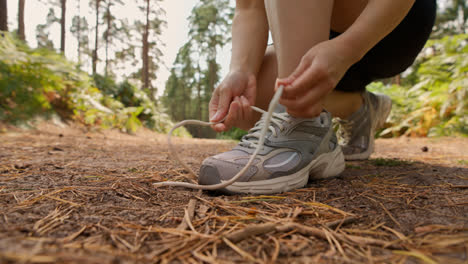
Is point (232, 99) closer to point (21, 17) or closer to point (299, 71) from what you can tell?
point (299, 71)

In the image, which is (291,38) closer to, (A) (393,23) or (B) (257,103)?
(A) (393,23)

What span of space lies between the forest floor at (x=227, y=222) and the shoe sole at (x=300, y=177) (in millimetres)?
40

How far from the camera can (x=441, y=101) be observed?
13.6 ft

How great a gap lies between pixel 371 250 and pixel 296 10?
2.33 feet

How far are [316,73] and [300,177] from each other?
0.44 m

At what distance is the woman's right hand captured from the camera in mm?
1081

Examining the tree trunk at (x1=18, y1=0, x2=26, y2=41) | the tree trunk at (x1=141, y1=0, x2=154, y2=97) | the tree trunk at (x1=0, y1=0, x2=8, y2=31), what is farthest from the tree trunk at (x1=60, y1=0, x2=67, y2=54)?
the tree trunk at (x1=0, y1=0, x2=8, y2=31)

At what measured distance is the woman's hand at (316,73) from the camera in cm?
72

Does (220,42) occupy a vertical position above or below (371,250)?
above

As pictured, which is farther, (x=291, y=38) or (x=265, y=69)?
(x=265, y=69)

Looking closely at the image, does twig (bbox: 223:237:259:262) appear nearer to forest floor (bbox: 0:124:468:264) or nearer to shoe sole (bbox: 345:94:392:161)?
forest floor (bbox: 0:124:468:264)

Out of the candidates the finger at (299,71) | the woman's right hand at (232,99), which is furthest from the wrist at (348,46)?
the woman's right hand at (232,99)

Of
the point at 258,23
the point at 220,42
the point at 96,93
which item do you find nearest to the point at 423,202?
the point at 258,23

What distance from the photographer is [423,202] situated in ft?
2.65
